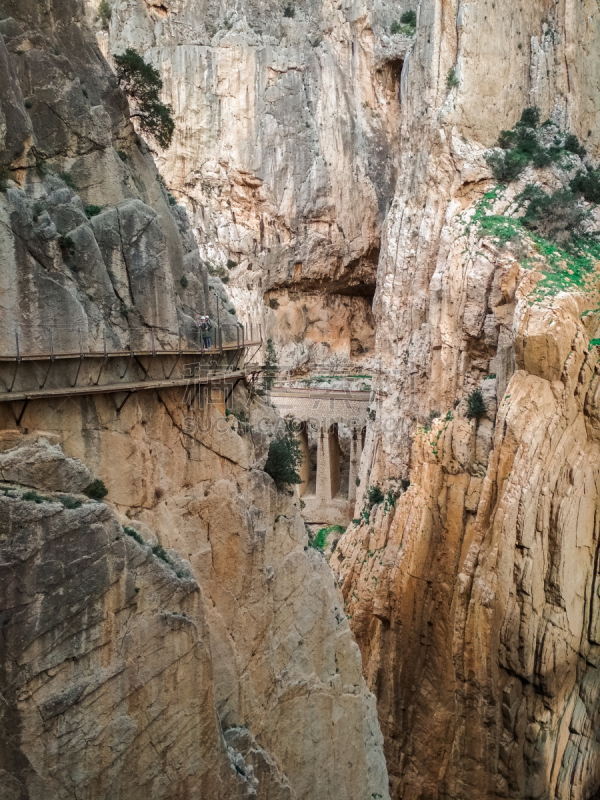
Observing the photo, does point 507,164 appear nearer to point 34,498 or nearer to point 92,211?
point 92,211

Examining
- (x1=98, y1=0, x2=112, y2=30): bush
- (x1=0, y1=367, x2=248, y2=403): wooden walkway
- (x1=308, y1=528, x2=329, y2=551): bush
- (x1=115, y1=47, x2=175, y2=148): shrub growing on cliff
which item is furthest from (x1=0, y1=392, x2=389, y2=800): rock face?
(x1=98, y1=0, x2=112, y2=30): bush

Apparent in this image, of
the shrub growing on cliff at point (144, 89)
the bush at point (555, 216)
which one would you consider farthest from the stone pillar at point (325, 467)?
the shrub growing on cliff at point (144, 89)

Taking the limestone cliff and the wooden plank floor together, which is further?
the wooden plank floor

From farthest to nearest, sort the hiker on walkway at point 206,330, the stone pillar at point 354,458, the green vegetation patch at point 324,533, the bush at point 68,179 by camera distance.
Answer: the stone pillar at point 354,458 → the green vegetation patch at point 324,533 → the hiker on walkway at point 206,330 → the bush at point 68,179

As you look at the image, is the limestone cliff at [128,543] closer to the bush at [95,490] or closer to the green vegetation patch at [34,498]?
the green vegetation patch at [34,498]

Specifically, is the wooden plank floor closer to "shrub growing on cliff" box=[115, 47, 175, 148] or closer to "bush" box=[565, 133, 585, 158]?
"shrub growing on cliff" box=[115, 47, 175, 148]

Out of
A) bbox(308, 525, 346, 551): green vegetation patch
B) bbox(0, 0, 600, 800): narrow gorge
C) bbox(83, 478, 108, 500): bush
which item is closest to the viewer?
bbox(0, 0, 600, 800): narrow gorge
